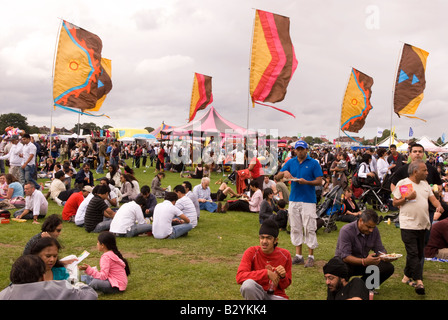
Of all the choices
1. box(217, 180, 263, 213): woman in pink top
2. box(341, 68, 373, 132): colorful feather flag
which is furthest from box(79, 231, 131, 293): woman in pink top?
box(341, 68, 373, 132): colorful feather flag

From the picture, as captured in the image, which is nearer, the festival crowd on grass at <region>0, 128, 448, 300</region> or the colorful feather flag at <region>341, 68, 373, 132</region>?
the festival crowd on grass at <region>0, 128, 448, 300</region>

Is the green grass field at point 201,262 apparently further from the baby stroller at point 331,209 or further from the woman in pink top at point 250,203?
the woman in pink top at point 250,203

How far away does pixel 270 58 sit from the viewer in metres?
10.9

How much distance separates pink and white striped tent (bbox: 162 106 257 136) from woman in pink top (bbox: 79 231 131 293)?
17.2 metres

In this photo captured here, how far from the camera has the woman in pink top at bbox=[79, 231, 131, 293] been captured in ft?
16.5

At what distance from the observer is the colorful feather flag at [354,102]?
20.2 m

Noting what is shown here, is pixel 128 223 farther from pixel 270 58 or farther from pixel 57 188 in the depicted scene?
pixel 270 58

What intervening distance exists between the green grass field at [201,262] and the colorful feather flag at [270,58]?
150 inches

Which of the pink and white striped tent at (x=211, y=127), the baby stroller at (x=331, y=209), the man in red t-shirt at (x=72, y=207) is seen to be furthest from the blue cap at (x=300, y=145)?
the pink and white striped tent at (x=211, y=127)

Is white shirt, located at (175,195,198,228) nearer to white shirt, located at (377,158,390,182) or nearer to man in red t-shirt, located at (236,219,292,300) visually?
man in red t-shirt, located at (236,219,292,300)

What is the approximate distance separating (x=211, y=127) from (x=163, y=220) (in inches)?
587

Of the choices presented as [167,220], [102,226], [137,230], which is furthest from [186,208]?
[102,226]
